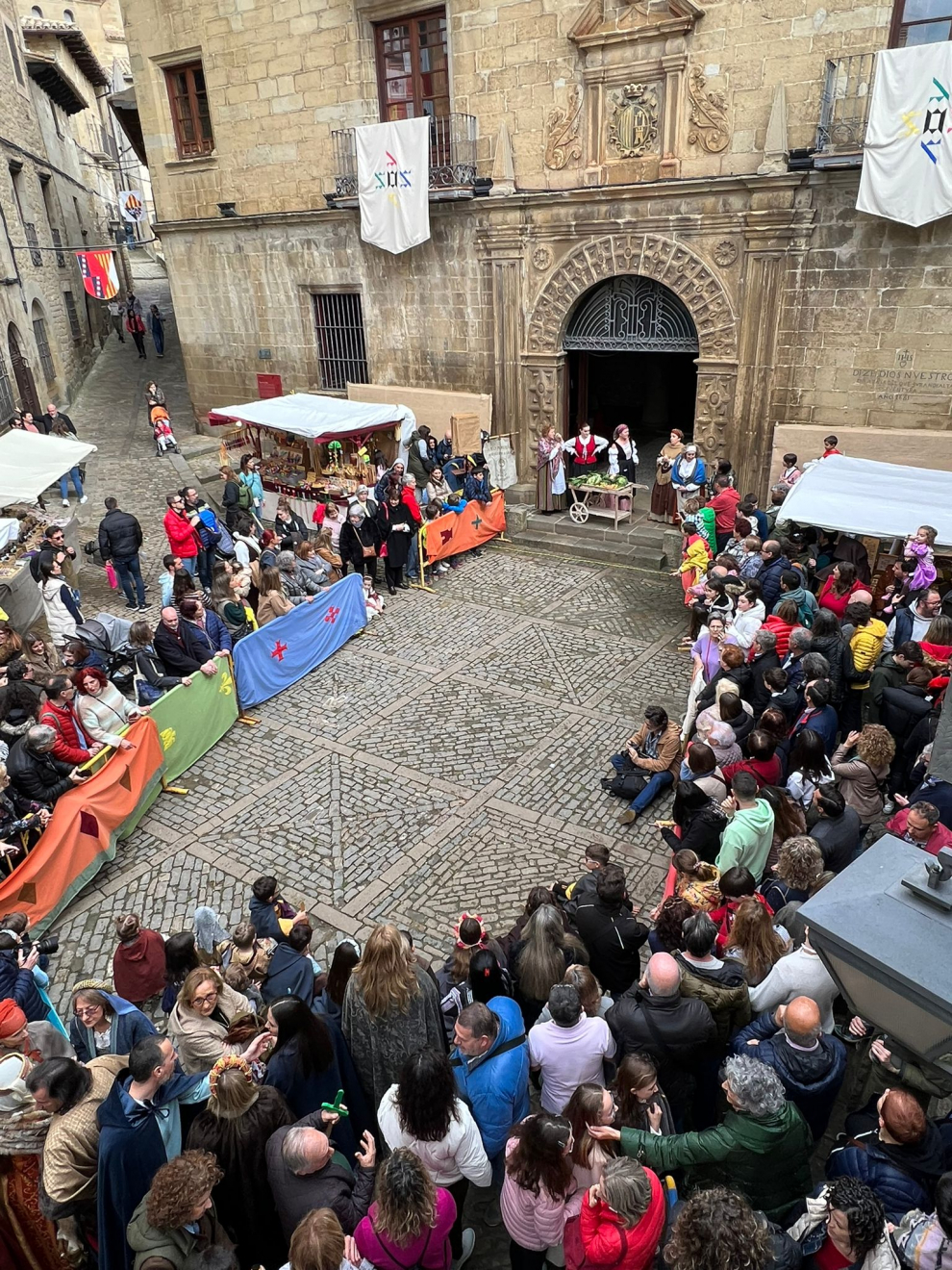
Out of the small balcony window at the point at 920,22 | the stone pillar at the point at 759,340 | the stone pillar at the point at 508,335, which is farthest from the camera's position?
the stone pillar at the point at 508,335

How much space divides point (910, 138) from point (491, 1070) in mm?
12534

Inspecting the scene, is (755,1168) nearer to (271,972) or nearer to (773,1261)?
(773,1261)

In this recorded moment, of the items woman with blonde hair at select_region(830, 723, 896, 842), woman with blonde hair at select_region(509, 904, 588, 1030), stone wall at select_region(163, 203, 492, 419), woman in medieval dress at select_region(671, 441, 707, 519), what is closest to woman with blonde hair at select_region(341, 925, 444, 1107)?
woman with blonde hair at select_region(509, 904, 588, 1030)

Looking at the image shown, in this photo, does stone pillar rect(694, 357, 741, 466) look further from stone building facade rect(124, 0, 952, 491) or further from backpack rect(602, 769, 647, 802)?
backpack rect(602, 769, 647, 802)

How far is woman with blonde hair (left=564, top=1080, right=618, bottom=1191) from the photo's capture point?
336 cm

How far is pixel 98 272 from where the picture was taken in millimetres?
17328

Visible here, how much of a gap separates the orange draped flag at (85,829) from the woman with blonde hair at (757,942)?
17.4 feet

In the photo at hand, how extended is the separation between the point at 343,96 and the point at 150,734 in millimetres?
14197

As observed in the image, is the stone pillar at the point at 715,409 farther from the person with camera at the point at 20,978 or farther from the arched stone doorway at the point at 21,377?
the arched stone doorway at the point at 21,377

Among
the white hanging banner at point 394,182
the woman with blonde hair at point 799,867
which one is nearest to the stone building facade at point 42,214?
the white hanging banner at point 394,182

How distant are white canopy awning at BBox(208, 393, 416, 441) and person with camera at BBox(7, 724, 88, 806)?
881 centimetres

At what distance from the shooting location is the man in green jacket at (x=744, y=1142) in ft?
10.9

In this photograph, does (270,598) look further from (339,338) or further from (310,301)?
(310,301)

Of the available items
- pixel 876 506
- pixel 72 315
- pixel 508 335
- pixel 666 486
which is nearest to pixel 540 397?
pixel 508 335
